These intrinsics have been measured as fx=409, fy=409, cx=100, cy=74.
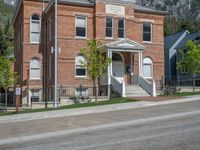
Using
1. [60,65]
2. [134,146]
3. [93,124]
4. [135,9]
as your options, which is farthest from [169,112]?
[135,9]

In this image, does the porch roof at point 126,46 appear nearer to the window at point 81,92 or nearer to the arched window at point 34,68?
the window at point 81,92

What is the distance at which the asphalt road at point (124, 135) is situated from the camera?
11.6 metres

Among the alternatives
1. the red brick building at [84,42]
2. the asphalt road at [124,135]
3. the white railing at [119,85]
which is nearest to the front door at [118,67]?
the red brick building at [84,42]

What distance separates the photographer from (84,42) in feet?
117

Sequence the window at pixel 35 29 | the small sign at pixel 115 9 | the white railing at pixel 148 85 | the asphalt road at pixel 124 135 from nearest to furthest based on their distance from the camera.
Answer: the asphalt road at pixel 124 135 → the white railing at pixel 148 85 → the small sign at pixel 115 9 → the window at pixel 35 29

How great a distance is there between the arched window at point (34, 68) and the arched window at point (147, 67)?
384 inches

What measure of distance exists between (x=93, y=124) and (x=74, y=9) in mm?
19324

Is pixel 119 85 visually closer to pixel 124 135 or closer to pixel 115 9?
pixel 115 9

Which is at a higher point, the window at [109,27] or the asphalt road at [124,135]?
the window at [109,27]

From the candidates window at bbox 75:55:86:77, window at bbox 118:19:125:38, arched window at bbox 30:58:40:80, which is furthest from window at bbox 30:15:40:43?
window at bbox 118:19:125:38

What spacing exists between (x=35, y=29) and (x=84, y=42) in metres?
5.26

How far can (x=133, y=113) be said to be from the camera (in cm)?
2102

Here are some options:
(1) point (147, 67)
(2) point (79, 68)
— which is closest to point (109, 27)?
(2) point (79, 68)

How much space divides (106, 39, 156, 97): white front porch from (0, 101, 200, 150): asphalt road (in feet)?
42.8
